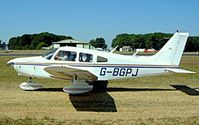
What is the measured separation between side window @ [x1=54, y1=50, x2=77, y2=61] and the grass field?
53.1 inches

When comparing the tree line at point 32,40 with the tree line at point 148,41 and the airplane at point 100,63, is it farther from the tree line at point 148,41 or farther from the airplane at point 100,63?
the airplane at point 100,63

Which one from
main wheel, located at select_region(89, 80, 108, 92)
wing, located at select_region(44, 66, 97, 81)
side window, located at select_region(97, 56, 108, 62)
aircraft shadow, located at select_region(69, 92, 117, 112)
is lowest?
main wheel, located at select_region(89, 80, 108, 92)

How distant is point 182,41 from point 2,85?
26.1ft

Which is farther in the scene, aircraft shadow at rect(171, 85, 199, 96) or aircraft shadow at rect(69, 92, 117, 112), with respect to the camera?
aircraft shadow at rect(171, 85, 199, 96)

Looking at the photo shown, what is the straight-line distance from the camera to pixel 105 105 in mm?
10070

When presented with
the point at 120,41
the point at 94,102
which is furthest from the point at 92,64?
the point at 120,41

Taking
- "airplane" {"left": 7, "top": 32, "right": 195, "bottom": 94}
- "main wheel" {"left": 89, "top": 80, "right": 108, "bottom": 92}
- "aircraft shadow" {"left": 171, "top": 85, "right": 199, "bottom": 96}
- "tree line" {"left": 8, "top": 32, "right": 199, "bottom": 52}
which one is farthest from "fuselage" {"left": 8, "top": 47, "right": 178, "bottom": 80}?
"tree line" {"left": 8, "top": 32, "right": 199, "bottom": 52}

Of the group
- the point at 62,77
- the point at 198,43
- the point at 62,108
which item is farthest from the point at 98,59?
the point at 198,43

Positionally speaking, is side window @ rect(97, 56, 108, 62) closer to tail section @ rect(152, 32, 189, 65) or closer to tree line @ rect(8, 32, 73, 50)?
tail section @ rect(152, 32, 189, 65)

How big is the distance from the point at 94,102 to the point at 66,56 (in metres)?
2.64

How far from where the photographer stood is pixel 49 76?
1261cm

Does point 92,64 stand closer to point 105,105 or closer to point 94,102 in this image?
point 94,102

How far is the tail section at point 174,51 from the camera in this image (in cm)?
1297

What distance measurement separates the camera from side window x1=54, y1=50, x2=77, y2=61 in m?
12.3
